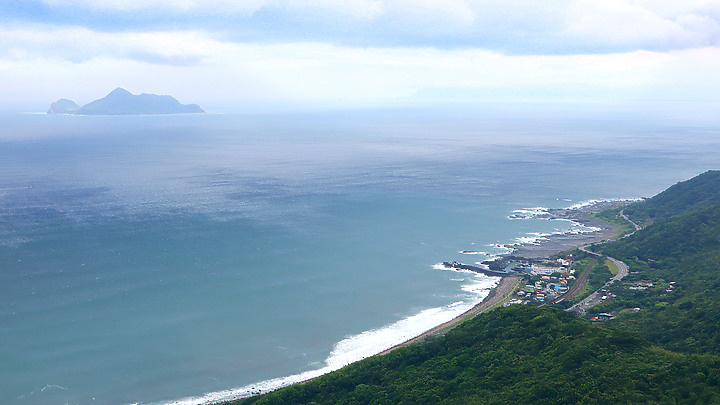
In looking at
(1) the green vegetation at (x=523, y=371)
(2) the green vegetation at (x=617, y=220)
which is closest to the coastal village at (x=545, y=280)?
(1) the green vegetation at (x=523, y=371)

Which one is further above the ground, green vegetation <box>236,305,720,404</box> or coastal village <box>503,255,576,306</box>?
green vegetation <box>236,305,720,404</box>

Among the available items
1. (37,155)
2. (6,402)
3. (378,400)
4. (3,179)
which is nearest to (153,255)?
(6,402)

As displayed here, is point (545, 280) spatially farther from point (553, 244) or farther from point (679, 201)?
point (679, 201)

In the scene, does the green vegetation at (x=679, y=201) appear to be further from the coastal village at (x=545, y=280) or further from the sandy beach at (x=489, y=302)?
the sandy beach at (x=489, y=302)

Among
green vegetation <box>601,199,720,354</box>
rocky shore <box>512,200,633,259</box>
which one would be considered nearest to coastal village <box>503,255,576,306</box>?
rocky shore <box>512,200,633,259</box>

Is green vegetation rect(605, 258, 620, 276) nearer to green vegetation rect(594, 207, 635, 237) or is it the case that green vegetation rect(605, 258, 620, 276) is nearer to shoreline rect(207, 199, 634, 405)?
shoreline rect(207, 199, 634, 405)
